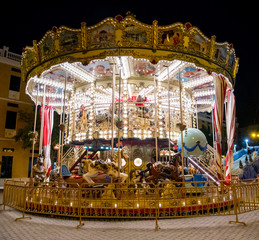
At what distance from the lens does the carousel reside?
6934mm

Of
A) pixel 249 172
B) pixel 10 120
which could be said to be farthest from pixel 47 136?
pixel 249 172

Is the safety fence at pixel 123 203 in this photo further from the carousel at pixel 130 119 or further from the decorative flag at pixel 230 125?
the decorative flag at pixel 230 125

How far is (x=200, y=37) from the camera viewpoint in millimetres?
9281

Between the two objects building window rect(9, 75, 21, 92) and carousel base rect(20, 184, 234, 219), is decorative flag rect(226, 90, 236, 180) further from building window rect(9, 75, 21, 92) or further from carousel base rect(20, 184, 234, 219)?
building window rect(9, 75, 21, 92)

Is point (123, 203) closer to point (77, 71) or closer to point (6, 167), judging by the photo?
point (77, 71)

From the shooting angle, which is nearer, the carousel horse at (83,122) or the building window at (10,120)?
the carousel horse at (83,122)

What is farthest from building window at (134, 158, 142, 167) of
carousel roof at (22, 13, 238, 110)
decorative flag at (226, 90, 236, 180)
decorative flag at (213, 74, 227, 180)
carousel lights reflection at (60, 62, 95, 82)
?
Result: carousel lights reflection at (60, 62, 95, 82)

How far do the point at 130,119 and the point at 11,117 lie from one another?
51.9 feet

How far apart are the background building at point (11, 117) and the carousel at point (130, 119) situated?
970 centimetres

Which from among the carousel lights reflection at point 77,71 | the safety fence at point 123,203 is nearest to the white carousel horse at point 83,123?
the carousel lights reflection at point 77,71

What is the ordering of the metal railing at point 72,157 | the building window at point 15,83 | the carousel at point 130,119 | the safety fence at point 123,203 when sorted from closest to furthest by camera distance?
the safety fence at point 123,203 < the carousel at point 130,119 < the metal railing at point 72,157 < the building window at point 15,83

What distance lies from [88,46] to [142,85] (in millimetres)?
4628

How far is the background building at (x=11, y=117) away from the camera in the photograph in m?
22.8

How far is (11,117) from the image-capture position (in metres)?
23.5
